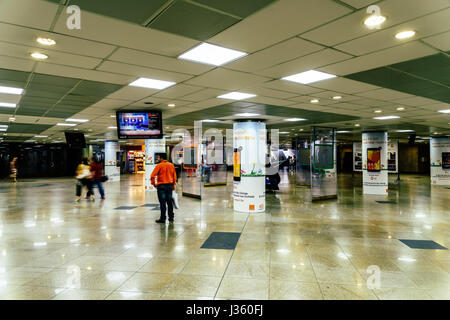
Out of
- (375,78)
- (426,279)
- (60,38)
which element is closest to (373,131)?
(375,78)

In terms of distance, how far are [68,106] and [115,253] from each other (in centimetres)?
490

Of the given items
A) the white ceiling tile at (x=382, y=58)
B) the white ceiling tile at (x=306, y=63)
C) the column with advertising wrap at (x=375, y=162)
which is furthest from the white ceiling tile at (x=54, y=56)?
the column with advertising wrap at (x=375, y=162)

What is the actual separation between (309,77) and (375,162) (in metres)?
10.5

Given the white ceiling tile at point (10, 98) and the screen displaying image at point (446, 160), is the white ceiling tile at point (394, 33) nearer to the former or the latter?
the white ceiling tile at point (10, 98)

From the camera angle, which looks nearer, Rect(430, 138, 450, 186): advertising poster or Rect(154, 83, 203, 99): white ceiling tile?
Rect(154, 83, 203, 99): white ceiling tile

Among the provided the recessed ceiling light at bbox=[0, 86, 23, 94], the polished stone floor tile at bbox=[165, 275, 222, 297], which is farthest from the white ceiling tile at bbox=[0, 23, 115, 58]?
the polished stone floor tile at bbox=[165, 275, 222, 297]

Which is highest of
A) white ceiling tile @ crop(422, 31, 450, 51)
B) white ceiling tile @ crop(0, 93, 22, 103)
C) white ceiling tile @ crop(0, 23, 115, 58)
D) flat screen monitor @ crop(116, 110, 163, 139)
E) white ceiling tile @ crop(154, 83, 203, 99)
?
white ceiling tile @ crop(0, 93, 22, 103)

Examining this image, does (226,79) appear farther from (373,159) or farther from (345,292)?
(373,159)

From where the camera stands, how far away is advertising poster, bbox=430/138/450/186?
1755 centimetres

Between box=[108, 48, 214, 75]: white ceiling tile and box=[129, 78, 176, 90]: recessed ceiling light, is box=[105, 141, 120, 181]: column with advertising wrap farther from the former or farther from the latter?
box=[108, 48, 214, 75]: white ceiling tile

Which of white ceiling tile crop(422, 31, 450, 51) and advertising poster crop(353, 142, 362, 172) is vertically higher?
white ceiling tile crop(422, 31, 450, 51)

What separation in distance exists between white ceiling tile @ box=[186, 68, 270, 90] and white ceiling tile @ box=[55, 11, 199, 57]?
1.11 meters

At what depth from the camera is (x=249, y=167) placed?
28.8 feet
